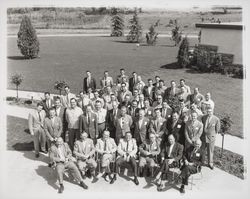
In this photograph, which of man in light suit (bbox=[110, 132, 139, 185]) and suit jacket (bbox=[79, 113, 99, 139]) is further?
suit jacket (bbox=[79, 113, 99, 139])

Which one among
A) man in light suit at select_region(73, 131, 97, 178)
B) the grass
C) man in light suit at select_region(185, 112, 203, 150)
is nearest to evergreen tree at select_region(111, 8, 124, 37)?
the grass

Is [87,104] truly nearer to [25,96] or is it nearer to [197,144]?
[197,144]

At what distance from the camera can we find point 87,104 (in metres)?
10.4

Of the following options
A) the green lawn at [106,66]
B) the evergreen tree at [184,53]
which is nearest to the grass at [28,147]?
the green lawn at [106,66]

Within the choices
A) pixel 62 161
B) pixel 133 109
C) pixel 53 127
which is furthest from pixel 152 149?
pixel 53 127

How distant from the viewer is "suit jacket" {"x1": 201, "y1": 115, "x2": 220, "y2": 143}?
928 centimetres

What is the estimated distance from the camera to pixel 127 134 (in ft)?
29.2

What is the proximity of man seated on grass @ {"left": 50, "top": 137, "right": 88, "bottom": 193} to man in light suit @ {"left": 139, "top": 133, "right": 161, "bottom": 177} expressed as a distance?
5.40ft

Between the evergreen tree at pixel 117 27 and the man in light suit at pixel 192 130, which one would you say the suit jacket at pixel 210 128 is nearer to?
the man in light suit at pixel 192 130

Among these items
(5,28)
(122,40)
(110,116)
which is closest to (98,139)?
(110,116)

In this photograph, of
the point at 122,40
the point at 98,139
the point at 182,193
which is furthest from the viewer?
the point at 122,40

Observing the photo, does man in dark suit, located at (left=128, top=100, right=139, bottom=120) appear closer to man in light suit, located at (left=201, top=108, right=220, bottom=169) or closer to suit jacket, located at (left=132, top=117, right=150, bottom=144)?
suit jacket, located at (left=132, top=117, right=150, bottom=144)

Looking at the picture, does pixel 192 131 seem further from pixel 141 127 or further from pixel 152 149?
pixel 141 127

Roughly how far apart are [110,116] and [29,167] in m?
2.78
